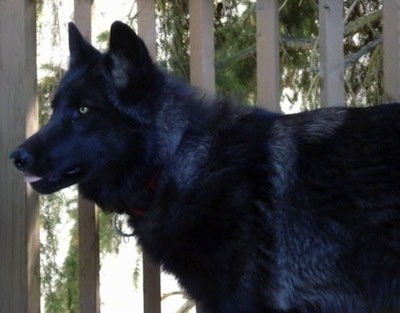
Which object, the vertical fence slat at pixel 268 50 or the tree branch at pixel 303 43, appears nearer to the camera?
the vertical fence slat at pixel 268 50

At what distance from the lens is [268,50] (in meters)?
3.53

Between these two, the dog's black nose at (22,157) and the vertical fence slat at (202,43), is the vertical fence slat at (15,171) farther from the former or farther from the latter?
the vertical fence slat at (202,43)

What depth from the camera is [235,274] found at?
10.1 feet

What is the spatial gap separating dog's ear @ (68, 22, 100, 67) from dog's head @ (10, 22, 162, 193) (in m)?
0.15

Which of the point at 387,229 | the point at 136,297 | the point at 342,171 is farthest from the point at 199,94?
the point at 136,297

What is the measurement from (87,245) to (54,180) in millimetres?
713

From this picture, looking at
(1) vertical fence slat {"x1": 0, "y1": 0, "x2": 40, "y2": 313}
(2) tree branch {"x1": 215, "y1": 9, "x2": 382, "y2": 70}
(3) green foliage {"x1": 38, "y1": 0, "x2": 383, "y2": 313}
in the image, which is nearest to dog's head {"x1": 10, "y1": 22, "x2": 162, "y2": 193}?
(1) vertical fence slat {"x1": 0, "y1": 0, "x2": 40, "y2": 313}

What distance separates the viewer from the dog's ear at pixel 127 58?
3.26 meters

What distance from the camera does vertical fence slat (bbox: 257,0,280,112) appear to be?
351 centimetres

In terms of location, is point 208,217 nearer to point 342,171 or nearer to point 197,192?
point 197,192

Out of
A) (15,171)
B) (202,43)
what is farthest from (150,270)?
(202,43)

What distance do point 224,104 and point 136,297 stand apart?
3.67 meters

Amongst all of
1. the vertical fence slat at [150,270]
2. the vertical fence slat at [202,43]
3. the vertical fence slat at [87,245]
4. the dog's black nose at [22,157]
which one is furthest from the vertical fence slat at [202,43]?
the dog's black nose at [22,157]

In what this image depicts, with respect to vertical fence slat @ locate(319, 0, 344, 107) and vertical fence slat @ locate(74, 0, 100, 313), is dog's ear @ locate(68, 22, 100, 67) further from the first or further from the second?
vertical fence slat @ locate(319, 0, 344, 107)
